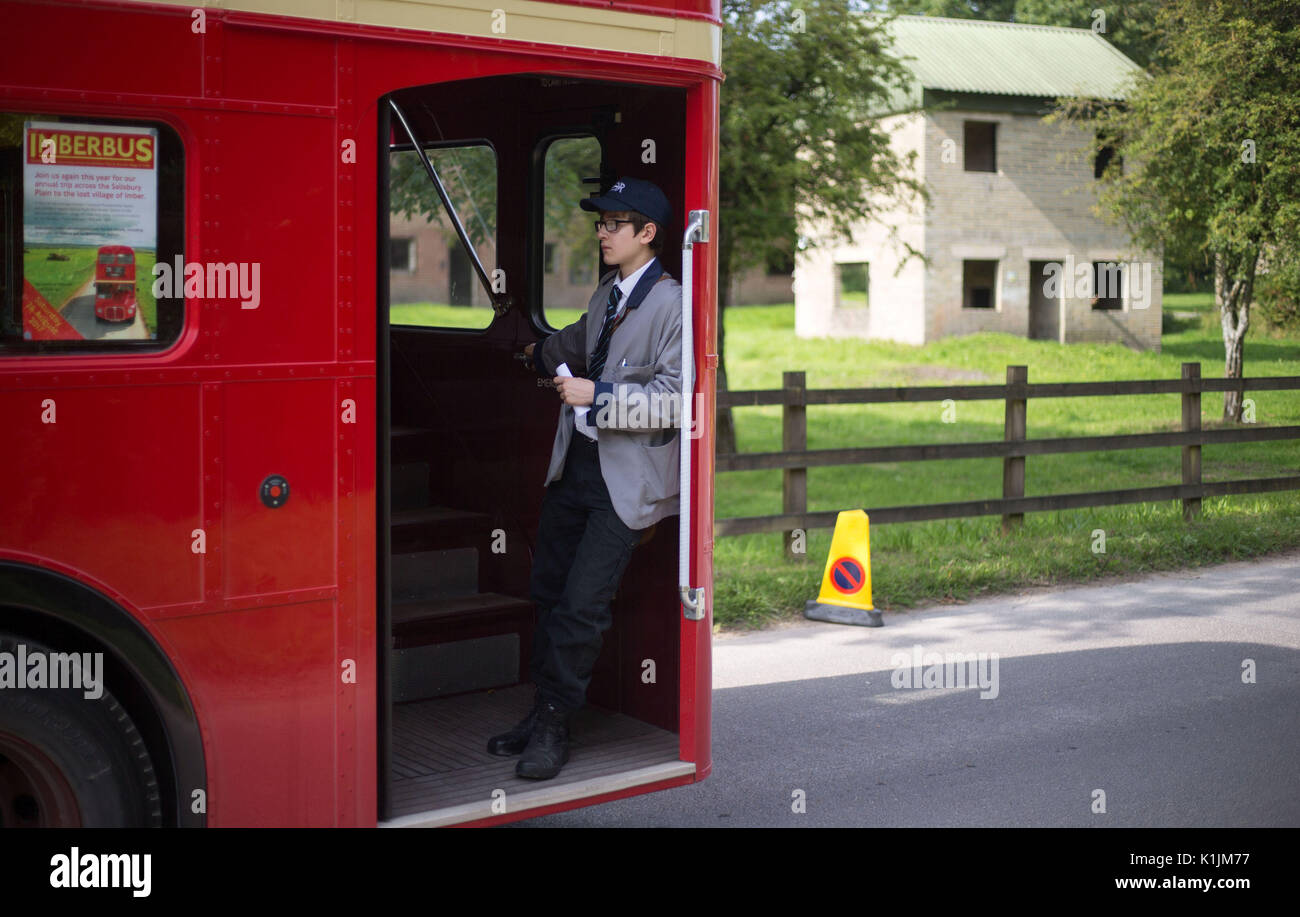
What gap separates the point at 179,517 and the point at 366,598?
Answer: 0.57m

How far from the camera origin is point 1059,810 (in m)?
5.21

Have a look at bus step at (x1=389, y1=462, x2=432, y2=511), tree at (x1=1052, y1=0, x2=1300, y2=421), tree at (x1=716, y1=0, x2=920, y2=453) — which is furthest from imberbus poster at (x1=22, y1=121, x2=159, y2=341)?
tree at (x1=1052, y1=0, x2=1300, y2=421)

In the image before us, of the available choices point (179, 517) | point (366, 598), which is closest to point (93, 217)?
point (179, 517)

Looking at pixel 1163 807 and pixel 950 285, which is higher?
pixel 950 285

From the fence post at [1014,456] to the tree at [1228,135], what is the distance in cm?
653

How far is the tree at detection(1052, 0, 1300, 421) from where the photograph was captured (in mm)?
16000

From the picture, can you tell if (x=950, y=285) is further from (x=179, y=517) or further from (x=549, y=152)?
(x=179, y=517)

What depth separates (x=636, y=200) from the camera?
180 inches

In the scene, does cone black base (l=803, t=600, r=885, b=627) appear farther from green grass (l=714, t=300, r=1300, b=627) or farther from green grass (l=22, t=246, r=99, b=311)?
green grass (l=22, t=246, r=99, b=311)

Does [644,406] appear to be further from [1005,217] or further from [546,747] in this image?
[1005,217]

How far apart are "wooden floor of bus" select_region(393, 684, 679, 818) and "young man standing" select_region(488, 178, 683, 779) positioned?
0.33 ft

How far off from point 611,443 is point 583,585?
0.49 metres

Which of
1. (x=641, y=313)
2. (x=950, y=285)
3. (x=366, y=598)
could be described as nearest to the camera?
(x=366, y=598)

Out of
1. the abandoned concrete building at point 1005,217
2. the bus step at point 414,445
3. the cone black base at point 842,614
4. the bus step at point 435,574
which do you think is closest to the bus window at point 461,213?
the bus step at point 414,445
